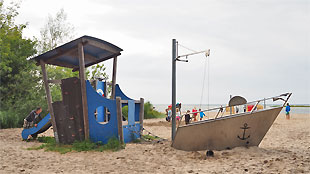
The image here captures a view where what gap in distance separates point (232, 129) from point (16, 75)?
17.3 meters

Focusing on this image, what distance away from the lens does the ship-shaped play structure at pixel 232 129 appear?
25.4 feet

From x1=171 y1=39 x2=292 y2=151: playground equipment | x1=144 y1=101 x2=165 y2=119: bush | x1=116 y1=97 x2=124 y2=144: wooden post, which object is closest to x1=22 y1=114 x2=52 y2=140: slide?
x1=116 y1=97 x2=124 y2=144: wooden post

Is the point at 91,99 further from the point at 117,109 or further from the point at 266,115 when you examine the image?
the point at 266,115

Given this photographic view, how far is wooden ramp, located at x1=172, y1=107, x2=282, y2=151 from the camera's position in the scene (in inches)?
305

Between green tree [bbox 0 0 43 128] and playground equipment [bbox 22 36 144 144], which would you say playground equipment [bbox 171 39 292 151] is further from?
green tree [bbox 0 0 43 128]

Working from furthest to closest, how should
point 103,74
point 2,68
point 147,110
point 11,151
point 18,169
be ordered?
point 103,74 < point 147,110 < point 2,68 < point 11,151 < point 18,169

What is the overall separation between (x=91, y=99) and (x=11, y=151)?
293 cm

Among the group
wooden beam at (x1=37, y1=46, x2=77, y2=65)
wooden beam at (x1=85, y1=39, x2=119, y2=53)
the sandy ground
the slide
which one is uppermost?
wooden beam at (x1=85, y1=39, x2=119, y2=53)

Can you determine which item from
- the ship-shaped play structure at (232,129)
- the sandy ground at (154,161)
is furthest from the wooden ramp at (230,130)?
the sandy ground at (154,161)

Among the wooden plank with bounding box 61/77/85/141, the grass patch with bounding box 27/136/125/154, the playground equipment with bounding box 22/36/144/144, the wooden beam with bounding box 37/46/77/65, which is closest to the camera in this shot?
the grass patch with bounding box 27/136/125/154

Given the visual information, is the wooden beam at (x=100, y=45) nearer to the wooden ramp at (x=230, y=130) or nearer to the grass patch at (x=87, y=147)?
the grass patch at (x=87, y=147)

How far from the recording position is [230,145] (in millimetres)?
7980

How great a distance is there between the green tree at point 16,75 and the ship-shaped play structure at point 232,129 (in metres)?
14.1

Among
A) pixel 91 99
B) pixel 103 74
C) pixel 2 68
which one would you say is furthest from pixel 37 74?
pixel 91 99
